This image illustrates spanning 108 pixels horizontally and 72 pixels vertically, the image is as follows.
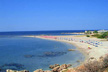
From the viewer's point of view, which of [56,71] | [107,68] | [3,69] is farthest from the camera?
[3,69]

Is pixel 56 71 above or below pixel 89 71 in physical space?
below

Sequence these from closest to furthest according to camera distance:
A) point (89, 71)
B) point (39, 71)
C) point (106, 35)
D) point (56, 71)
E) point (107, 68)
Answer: point (89, 71), point (107, 68), point (39, 71), point (56, 71), point (106, 35)

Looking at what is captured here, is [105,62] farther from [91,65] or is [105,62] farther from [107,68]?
[91,65]

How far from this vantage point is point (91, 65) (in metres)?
8.32

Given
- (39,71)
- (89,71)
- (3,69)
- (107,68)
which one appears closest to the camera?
(89,71)

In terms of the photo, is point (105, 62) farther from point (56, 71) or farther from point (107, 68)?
point (56, 71)

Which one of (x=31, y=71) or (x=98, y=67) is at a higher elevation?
(x=98, y=67)

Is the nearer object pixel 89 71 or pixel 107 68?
pixel 89 71

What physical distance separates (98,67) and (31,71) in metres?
8.30

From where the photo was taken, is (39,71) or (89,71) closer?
(89,71)

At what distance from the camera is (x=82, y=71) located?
26.7 ft

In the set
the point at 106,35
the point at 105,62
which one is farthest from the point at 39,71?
the point at 106,35

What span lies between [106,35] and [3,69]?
42073mm

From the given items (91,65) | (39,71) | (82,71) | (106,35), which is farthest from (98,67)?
(106,35)
